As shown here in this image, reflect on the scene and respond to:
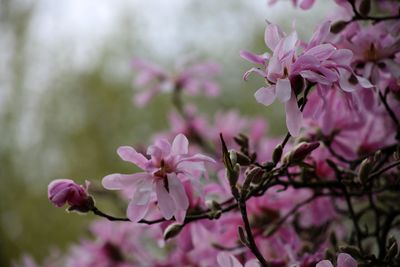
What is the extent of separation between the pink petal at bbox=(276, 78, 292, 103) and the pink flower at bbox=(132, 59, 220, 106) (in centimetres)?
58

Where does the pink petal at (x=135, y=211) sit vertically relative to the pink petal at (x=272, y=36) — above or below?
below

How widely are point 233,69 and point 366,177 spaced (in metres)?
4.65

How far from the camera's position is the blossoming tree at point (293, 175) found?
1.73 feet

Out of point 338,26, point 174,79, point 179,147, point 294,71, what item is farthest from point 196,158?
point 174,79

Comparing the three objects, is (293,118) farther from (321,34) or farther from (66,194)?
(66,194)

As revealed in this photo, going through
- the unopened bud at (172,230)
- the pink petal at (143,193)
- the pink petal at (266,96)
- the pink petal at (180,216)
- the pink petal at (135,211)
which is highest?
the pink petal at (266,96)

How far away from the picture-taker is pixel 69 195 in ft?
1.83

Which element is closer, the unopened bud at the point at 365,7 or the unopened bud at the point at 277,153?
the unopened bud at the point at 277,153

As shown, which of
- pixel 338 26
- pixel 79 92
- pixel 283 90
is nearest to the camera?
pixel 283 90

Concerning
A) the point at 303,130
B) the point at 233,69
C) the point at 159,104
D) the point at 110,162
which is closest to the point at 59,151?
the point at 110,162

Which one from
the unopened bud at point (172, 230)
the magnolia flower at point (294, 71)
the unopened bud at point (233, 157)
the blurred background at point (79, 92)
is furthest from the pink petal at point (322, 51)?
the blurred background at point (79, 92)

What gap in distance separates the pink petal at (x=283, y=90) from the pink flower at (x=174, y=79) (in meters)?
0.58

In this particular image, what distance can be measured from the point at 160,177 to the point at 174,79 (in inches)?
25.4

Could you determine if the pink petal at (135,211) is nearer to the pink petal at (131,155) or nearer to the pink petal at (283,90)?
the pink petal at (131,155)
